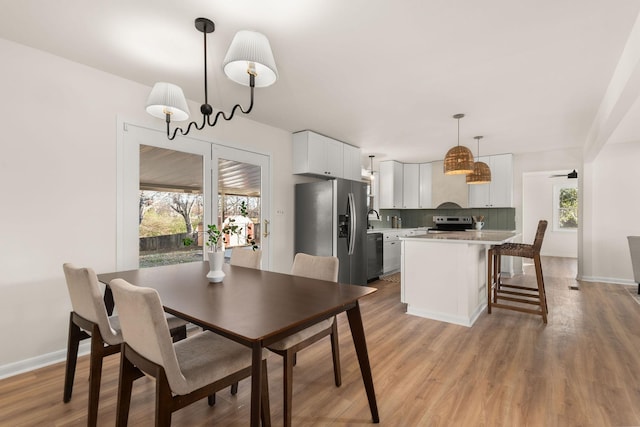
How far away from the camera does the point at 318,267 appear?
2.25 meters

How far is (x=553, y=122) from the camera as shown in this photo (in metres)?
3.94

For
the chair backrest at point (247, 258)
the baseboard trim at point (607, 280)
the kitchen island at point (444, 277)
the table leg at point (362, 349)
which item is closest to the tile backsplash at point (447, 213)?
the baseboard trim at point (607, 280)

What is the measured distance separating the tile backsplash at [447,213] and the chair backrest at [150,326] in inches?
224

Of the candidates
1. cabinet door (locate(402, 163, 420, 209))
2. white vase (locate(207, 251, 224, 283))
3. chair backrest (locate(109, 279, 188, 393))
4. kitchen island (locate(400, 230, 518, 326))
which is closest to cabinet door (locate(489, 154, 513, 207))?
cabinet door (locate(402, 163, 420, 209))

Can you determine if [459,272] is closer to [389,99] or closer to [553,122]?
[389,99]

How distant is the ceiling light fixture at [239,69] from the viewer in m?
1.63

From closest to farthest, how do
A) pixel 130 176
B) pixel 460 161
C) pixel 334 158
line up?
pixel 130 176, pixel 460 161, pixel 334 158

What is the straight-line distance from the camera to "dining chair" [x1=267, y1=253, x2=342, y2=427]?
1.50 meters

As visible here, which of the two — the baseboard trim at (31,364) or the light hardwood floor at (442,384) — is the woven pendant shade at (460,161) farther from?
the baseboard trim at (31,364)

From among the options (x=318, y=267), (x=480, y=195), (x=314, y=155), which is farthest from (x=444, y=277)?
(x=480, y=195)

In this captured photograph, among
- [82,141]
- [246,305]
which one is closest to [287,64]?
[82,141]

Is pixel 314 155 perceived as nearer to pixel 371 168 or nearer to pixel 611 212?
pixel 371 168

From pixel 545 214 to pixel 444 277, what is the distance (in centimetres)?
693

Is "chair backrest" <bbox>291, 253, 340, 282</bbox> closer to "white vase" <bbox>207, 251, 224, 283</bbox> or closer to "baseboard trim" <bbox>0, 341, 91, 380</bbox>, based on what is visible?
"white vase" <bbox>207, 251, 224, 283</bbox>
